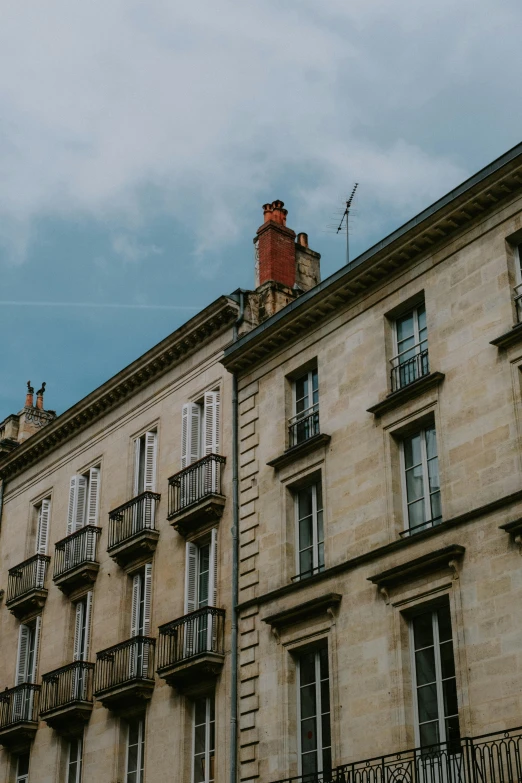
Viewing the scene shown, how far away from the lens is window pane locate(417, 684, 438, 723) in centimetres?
1922

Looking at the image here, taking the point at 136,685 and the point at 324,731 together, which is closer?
the point at 324,731

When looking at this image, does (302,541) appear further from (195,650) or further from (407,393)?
(407,393)

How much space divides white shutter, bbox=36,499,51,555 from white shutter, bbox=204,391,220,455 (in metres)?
7.64

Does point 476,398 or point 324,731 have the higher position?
point 476,398

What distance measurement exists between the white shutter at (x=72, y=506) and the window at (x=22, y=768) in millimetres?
5547

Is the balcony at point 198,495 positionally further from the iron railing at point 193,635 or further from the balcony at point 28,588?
the balcony at point 28,588

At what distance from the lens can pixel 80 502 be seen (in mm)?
30891

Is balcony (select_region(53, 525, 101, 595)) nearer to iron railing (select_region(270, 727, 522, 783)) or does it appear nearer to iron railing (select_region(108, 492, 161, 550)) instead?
iron railing (select_region(108, 492, 161, 550))

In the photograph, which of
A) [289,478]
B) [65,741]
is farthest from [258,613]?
[65,741]

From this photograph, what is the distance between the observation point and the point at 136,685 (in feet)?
82.8

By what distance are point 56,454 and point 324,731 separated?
14.2m

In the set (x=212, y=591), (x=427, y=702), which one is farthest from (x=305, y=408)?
(x=427, y=702)

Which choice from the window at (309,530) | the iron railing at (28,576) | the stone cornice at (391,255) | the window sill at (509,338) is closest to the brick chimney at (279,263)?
the stone cornice at (391,255)

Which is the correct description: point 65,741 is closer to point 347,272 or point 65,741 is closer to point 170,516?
point 170,516
